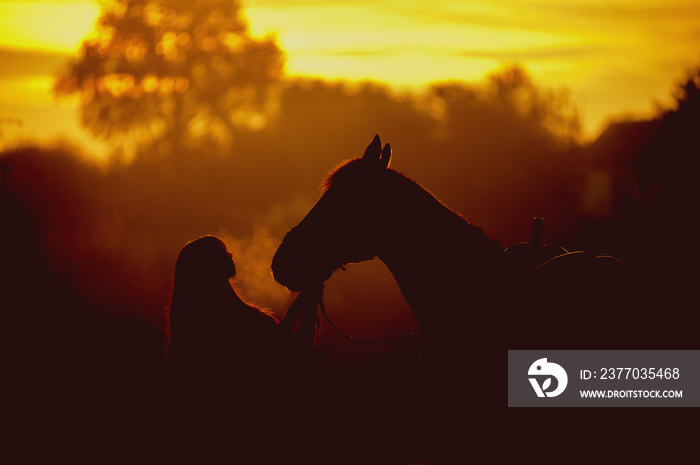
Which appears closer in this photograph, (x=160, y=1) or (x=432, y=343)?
(x=432, y=343)

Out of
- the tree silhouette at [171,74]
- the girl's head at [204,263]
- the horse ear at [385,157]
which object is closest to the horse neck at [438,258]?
the horse ear at [385,157]

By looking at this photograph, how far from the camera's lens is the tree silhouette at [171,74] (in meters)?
55.9

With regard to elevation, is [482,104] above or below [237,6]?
below

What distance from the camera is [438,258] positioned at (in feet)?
17.2

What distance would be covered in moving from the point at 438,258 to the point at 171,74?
5586 centimetres

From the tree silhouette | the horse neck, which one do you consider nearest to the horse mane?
the horse neck

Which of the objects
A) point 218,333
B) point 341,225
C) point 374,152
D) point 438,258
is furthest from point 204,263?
point 438,258

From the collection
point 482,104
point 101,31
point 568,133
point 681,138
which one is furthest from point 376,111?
point 681,138

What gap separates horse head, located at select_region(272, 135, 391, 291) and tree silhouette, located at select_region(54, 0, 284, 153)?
49.1 m

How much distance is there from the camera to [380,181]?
17.3 ft

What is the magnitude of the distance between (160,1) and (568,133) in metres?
29.9

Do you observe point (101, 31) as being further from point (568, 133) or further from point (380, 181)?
point (380, 181)

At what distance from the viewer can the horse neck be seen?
17.0 feet

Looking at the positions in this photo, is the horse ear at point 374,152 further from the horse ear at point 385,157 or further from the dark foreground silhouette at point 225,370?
the dark foreground silhouette at point 225,370
